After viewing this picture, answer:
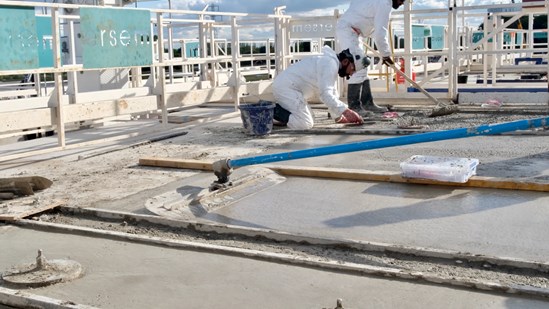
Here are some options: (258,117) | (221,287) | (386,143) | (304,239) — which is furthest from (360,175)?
(258,117)

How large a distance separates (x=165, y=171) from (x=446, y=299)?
13.6ft

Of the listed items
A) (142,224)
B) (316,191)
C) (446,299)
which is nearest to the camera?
(446,299)

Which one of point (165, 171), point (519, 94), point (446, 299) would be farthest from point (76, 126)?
point (446, 299)

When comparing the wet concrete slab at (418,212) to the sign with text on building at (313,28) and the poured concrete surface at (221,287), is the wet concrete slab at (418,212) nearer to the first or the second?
the poured concrete surface at (221,287)

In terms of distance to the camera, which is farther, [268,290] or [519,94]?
[519,94]

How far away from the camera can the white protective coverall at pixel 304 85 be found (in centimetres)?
900

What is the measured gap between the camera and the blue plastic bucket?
8641mm

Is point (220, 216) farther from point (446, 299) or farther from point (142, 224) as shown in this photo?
point (446, 299)

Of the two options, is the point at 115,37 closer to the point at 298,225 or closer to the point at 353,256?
the point at 298,225

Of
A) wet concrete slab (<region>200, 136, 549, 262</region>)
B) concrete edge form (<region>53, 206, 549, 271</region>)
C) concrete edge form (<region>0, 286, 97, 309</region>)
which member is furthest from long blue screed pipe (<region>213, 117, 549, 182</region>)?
concrete edge form (<region>0, 286, 97, 309</region>)

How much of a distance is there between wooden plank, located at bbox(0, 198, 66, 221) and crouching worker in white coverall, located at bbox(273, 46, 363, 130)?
4396 millimetres

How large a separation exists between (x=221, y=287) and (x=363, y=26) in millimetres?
7801

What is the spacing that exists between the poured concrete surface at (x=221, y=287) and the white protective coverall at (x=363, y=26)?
265 inches

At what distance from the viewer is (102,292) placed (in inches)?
142
